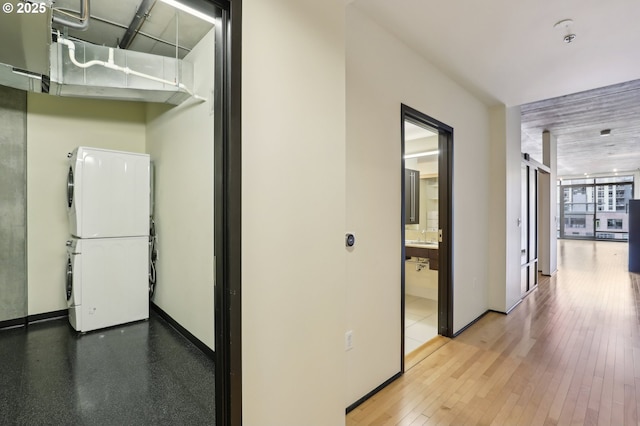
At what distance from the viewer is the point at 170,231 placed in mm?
3518

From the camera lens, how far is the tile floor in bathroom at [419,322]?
3.33 m

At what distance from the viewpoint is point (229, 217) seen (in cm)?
131

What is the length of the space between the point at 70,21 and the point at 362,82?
2166 millimetres

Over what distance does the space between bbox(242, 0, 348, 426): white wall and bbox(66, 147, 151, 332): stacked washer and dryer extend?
9.30 feet

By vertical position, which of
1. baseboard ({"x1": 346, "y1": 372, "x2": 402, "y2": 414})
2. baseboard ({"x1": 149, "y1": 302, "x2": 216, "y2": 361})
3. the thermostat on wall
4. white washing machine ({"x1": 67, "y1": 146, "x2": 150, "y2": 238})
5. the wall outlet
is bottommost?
baseboard ({"x1": 346, "y1": 372, "x2": 402, "y2": 414})

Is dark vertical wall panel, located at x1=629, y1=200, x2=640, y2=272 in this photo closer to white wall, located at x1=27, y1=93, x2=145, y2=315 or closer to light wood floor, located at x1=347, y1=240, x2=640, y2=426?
light wood floor, located at x1=347, y1=240, x2=640, y2=426

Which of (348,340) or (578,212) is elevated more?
(578,212)

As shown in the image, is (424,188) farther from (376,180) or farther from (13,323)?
(13,323)

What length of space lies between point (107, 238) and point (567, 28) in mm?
4855

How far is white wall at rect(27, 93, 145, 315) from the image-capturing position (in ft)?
11.5

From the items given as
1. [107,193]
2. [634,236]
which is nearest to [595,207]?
[634,236]

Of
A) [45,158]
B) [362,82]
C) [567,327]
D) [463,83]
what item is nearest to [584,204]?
[567,327]

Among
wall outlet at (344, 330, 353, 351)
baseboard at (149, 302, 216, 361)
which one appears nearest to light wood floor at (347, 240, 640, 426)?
wall outlet at (344, 330, 353, 351)

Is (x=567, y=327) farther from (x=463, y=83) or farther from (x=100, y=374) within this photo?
(x=100, y=374)
